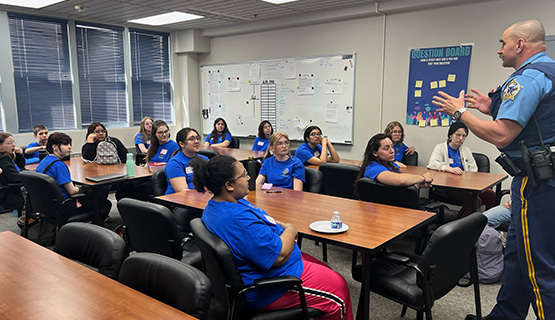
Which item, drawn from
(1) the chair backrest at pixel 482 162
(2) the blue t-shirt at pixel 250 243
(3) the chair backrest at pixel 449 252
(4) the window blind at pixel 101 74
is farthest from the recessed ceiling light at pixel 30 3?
(1) the chair backrest at pixel 482 162

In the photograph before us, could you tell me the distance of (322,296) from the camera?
6.29 feet

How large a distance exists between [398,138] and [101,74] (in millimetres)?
→ 5153

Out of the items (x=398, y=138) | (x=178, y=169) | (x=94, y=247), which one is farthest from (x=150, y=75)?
(x=94, y=247)

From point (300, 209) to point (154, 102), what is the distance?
5.88m

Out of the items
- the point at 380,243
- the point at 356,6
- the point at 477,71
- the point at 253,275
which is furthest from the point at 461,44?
the point at 253,275

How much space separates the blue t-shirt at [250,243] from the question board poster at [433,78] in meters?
4.19

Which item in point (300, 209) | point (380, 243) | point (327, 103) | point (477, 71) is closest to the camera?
point (380, 243)

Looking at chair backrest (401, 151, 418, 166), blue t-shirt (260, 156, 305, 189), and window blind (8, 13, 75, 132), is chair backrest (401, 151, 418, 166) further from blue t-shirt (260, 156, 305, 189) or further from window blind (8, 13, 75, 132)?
window blind (8, 13, 75, 132)

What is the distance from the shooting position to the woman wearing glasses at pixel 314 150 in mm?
4746

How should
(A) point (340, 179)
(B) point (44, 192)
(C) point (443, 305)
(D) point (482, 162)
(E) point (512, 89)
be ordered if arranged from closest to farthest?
(E) point (512, 89) → (C) point (443, 305) → (B) point (44, 192) → (A) point (340, 179) → (D) point (482, 162)

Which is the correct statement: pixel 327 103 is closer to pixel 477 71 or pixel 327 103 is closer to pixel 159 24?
pixel 477 71

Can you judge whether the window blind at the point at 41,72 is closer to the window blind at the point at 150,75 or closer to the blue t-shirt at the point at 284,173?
the window blind at the point at 150,75

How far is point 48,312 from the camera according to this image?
1.31 metres

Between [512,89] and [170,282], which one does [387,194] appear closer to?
[512,89]
